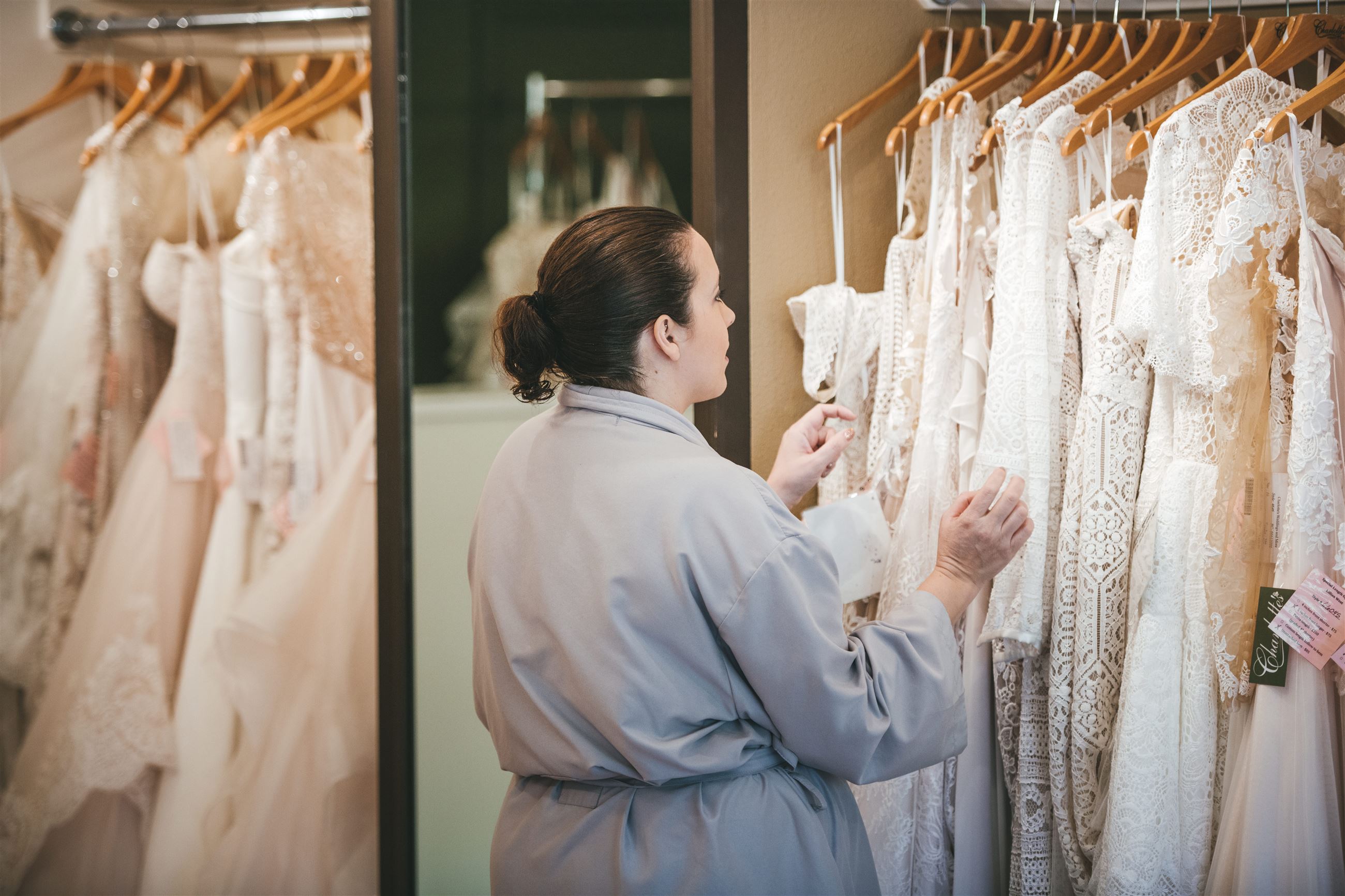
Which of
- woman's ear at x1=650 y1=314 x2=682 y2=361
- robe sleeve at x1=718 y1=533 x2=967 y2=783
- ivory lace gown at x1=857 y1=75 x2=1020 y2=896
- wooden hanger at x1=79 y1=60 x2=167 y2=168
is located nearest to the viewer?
robe sleeve at x1=718 y1=533 x2=967 y2=783

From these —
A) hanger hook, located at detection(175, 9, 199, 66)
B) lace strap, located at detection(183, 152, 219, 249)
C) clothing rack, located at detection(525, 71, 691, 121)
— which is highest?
clothing rack, located at detection(525, 71, 691, 121)

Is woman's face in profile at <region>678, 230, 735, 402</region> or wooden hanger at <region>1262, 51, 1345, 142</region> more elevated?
wooden hanger at <region>1262, 51, 1345, 142</region>

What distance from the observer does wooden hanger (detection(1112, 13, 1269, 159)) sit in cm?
123

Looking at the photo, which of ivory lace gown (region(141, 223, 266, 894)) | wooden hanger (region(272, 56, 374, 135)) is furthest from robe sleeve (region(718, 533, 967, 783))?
wooden hanger (region(272, 56, 374, 135))

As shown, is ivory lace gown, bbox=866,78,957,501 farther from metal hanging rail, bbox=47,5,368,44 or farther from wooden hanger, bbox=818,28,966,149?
metal hanging rail, bbox=47,5,368,44

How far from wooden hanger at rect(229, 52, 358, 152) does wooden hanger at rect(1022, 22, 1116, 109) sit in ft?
3.97

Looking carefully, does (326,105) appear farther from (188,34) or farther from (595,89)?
(595,89)

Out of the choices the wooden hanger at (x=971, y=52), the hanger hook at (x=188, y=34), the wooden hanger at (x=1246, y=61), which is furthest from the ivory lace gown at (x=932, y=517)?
the hanger hook at (x=188, y=34)

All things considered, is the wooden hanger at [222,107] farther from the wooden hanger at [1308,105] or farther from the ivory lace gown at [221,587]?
the wooden hanger at [1308,105]

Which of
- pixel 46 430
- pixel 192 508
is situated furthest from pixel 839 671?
pixel 46 430

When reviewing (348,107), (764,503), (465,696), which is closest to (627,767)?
(764,503)

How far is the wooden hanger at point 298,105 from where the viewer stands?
1.79 metres

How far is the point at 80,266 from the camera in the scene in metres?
1.81

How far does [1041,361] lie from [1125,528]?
0.23 m
